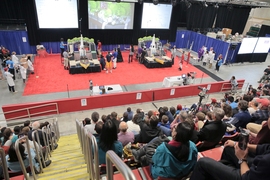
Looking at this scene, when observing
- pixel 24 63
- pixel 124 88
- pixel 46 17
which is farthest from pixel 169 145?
pixel 46 17

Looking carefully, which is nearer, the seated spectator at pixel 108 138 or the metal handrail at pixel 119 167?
the metal handrail at pixel 119 167

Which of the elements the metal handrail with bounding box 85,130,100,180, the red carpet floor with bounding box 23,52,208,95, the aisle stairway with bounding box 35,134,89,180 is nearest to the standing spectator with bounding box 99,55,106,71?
the red carpet floor with bounding box 23,52,208,95

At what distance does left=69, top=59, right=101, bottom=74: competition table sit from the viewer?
13.0 meters

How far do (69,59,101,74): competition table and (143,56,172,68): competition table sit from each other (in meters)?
3.84

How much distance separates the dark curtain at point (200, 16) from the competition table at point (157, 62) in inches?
345

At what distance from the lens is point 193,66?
632 inches

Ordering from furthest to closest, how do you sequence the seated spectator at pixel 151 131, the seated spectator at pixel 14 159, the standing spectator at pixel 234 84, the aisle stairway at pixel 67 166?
the standing spectator at pixel 234 84, the seated spectator at pixel 151 131, the aisle stairway at pixel 67 166, the seated spectator at pixel 14 159

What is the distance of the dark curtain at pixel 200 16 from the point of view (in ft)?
69.6

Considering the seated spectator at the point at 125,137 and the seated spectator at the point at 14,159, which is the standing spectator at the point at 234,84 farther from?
the seated spectator at the point at 14,159

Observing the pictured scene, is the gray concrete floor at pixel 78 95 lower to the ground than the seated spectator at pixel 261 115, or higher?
lower

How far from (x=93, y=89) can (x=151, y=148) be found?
7.45m

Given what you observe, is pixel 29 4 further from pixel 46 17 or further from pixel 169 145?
pixel 169 145

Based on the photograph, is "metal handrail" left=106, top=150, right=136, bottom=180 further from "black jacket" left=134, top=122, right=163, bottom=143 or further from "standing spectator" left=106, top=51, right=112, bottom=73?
"standing spectator" left=106, top=51, right=112, bottom=73

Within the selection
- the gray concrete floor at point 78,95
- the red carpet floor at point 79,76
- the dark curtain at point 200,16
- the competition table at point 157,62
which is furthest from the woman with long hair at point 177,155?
the dark curtain at point 200,16
